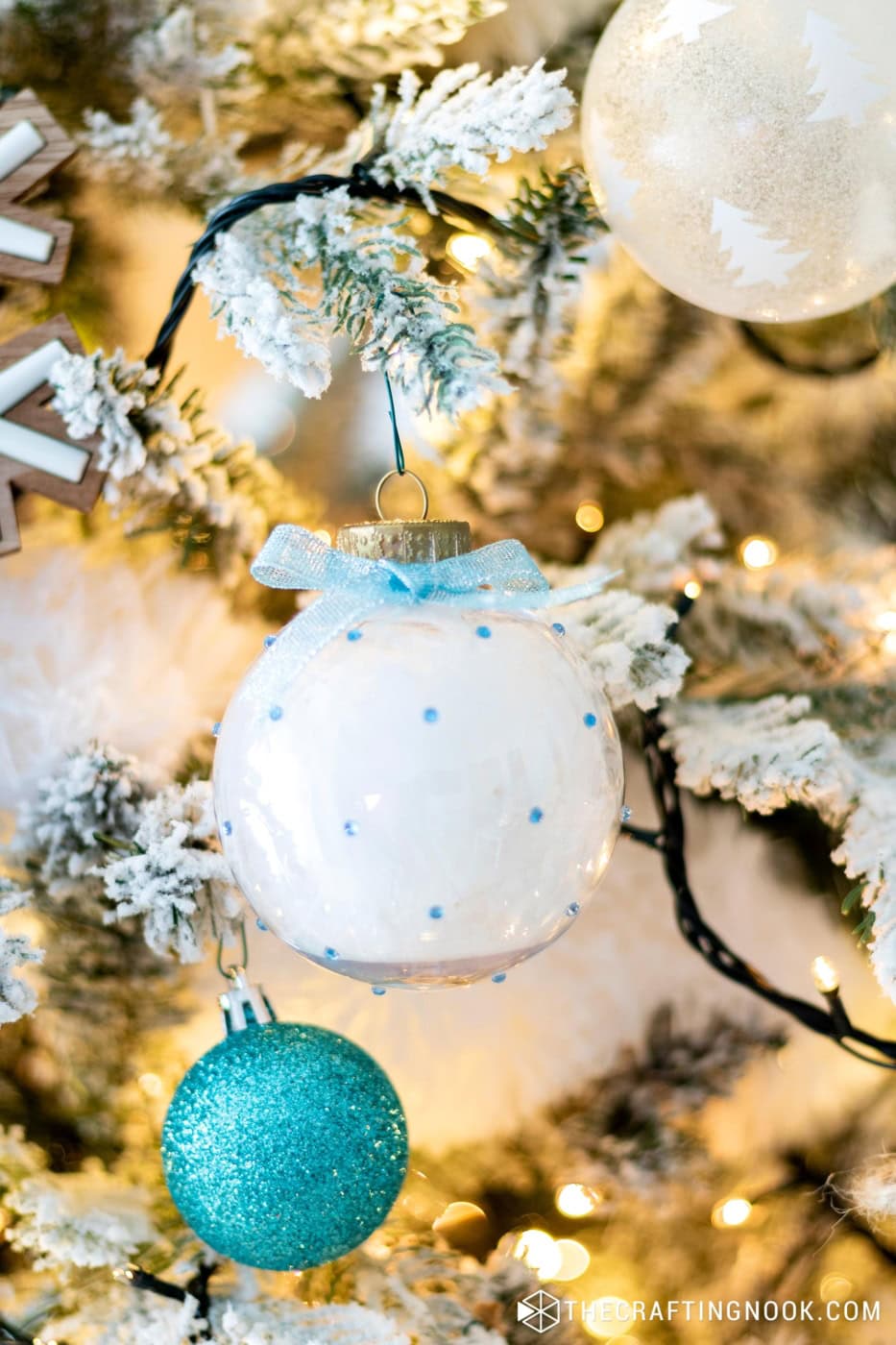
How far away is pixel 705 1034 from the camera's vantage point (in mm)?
973

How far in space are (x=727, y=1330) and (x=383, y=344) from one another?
84 centimetres

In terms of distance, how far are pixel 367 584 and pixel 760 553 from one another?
18.8 inches

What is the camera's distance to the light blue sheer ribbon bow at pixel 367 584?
58cm

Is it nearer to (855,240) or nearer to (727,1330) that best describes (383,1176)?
(727,1330)

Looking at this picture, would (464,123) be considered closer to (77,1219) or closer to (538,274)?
(538,274)

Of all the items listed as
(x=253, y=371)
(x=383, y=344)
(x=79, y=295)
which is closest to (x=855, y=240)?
(x=383, y=344)

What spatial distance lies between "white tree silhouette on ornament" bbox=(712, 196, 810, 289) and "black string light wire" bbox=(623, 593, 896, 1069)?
0.32m

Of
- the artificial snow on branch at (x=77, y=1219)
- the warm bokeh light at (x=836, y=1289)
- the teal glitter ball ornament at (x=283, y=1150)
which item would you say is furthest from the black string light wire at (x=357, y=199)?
the warm bokeh light at (x=836, y=1289)

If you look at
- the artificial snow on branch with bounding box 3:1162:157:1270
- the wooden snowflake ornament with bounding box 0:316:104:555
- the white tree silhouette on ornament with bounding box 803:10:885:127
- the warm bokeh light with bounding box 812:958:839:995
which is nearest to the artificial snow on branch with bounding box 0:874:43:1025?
the artificial snow on branch with bounding box 3:1162:157:1270

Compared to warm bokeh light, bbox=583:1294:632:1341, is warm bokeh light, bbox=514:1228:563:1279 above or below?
above

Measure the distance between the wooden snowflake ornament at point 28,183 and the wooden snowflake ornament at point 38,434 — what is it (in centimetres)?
5

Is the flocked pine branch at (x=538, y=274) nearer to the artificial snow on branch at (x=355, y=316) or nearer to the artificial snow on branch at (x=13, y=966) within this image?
the artificial snow on branch at (x=355, y=316)

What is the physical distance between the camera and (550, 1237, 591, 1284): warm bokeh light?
0.94 m

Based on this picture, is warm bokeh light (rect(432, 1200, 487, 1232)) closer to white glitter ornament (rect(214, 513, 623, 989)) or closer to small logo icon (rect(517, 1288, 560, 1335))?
small logo icon (rect(517, 1288, 560, 1335))
